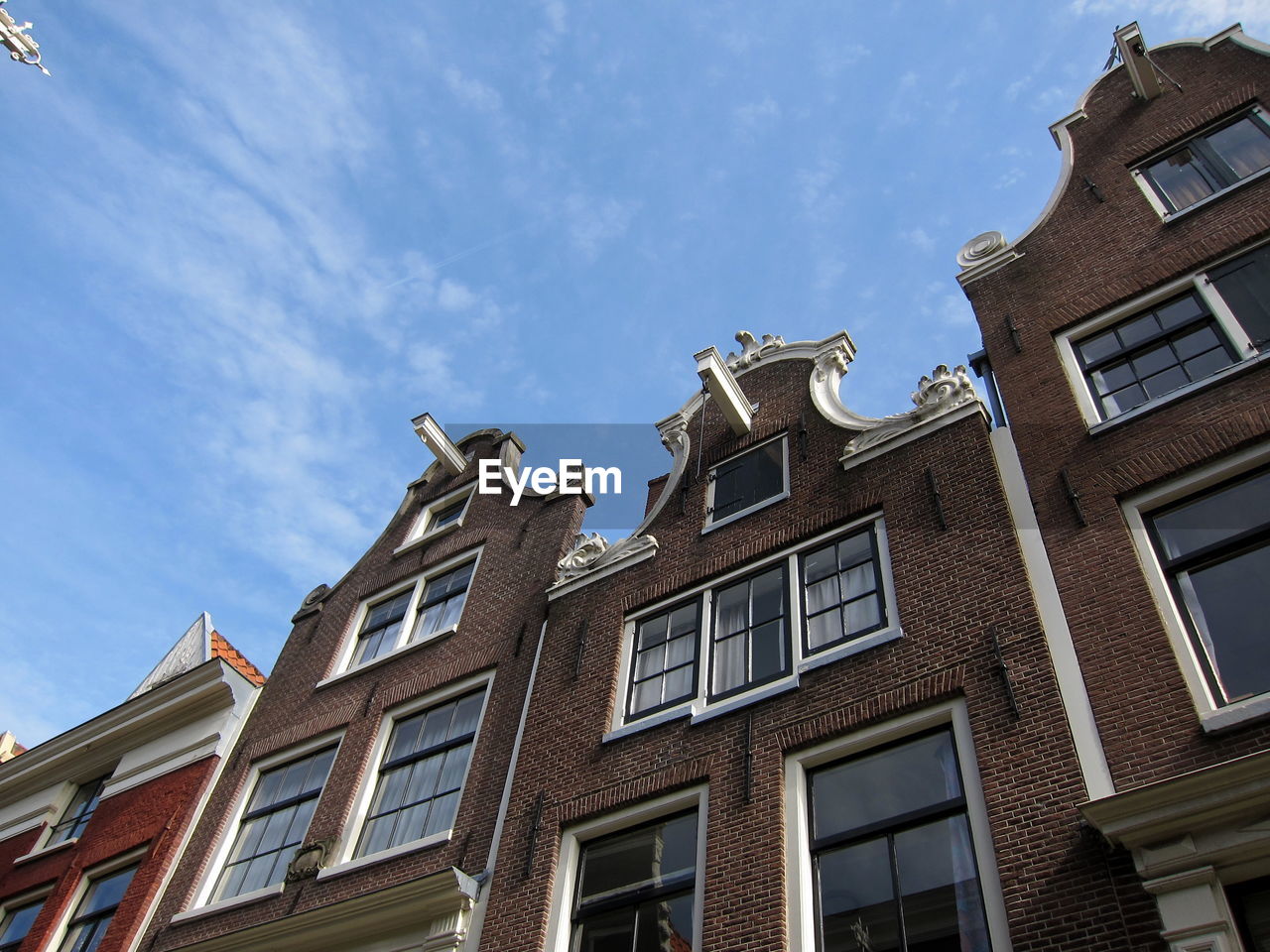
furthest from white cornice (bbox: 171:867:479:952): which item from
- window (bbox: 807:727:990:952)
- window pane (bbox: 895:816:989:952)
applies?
window pane (bbox: 895:816:989:952)

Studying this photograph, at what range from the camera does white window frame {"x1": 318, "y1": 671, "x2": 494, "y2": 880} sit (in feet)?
43.8

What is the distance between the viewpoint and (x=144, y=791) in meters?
17.9

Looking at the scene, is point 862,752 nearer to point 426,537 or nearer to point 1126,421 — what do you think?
point 1126,421

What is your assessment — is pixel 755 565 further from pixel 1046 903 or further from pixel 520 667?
pixel 1046 903

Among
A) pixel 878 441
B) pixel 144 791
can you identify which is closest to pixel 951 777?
pixel 878 441

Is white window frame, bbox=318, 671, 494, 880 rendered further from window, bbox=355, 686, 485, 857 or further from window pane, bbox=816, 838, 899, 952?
→ window pane, bbox=816, 838, 899, 952

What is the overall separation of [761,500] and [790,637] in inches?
110

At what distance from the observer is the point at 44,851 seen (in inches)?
722

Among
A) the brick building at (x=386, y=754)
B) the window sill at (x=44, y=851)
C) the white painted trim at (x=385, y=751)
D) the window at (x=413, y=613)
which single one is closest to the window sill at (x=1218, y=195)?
the brick building at (x=386, y=754)

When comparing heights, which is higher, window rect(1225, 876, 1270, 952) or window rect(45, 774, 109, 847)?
window rect(45, 774, 109, 847)

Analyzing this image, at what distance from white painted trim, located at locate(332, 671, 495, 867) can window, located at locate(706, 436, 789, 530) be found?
4.09m

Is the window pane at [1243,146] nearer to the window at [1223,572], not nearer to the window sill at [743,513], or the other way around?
the window at [1223,572]

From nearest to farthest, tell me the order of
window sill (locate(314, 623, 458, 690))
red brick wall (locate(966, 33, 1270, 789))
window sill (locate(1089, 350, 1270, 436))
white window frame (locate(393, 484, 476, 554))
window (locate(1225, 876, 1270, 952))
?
window (locate(1225, 876, 1270, 952)), red brick wall (locate(966, 33, 1270, 789)), window sill (locate(1089, 350, 1270, 436)), window sill (locate(314, 623, 458, 690)), white window frame (locate(393, 484, 476, 554))

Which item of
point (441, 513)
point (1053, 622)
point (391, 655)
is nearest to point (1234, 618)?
point (1053, 622)
